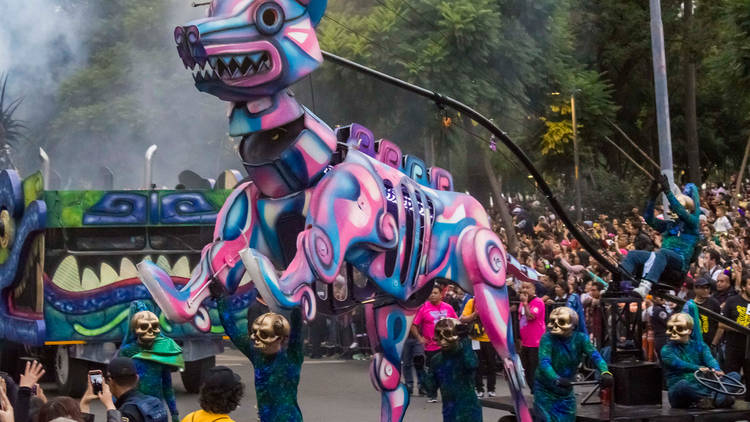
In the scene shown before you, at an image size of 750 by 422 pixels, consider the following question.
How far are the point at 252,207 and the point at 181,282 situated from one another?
17.6 feet

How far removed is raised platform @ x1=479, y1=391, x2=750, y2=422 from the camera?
11.5m

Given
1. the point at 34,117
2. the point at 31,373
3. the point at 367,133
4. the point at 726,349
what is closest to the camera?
the point at 31,373

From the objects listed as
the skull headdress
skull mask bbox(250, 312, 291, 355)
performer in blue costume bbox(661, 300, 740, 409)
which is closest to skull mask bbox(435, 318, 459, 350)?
the skull headdress

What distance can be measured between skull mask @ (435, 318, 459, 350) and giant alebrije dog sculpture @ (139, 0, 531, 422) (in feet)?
0.97

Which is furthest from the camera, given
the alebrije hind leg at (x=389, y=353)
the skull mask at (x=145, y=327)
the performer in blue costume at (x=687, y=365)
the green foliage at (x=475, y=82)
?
the green foliage at (x=475, y=82)

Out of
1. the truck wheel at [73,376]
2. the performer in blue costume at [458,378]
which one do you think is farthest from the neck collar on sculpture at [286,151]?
the truck wheel at [73,376]

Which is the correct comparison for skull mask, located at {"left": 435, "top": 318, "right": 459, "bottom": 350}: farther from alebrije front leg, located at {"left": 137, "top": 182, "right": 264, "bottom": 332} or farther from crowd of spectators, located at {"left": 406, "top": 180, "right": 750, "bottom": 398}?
alebrije front leg, located at {"left": 137, "top": 182, "right": 264, "bottom": 332}

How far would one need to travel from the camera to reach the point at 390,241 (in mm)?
11141

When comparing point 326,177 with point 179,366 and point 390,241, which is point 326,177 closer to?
point 390,241

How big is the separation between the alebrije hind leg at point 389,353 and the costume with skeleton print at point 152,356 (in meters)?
1.73

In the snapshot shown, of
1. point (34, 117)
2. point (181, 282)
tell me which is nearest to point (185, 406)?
point (181, 282)

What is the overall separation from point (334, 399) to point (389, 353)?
5.59 meters

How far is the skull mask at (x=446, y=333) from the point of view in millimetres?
12148

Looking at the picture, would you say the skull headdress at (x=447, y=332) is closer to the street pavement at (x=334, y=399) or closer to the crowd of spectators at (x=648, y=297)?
the crowd of spectators at (x=648, y=297)
